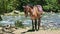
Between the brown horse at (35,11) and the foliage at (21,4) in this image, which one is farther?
the foliage at (21,4)

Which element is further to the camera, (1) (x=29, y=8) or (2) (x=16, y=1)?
(2) (x=16, y=1)

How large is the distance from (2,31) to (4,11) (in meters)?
5.92

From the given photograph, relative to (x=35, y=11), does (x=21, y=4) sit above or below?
below

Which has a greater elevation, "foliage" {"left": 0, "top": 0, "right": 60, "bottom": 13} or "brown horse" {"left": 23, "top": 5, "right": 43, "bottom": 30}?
"brown horse" {"left": 23, "top": 5, "right": 43, "bottom": 30}

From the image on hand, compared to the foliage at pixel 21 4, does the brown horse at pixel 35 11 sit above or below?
above

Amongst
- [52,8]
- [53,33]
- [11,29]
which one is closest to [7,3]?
[52,8]

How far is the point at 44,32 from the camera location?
5.70 m

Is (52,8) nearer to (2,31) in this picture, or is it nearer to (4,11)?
(4,11)

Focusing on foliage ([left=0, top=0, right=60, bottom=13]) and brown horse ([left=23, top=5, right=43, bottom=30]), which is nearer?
brown horse ([left=23, top=5, right=43, bottom=30])

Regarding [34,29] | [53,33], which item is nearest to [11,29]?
[34,29]

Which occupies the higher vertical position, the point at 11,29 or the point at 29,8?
the point at 29,8

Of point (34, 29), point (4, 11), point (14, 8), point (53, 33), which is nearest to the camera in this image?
point (53, 33)

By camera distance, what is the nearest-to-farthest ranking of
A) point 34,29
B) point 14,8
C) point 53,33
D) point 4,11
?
point 53,33 → point 34,29 → point 4,11 → point 14,8

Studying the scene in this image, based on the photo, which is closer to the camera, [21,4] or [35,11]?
[35,11]
